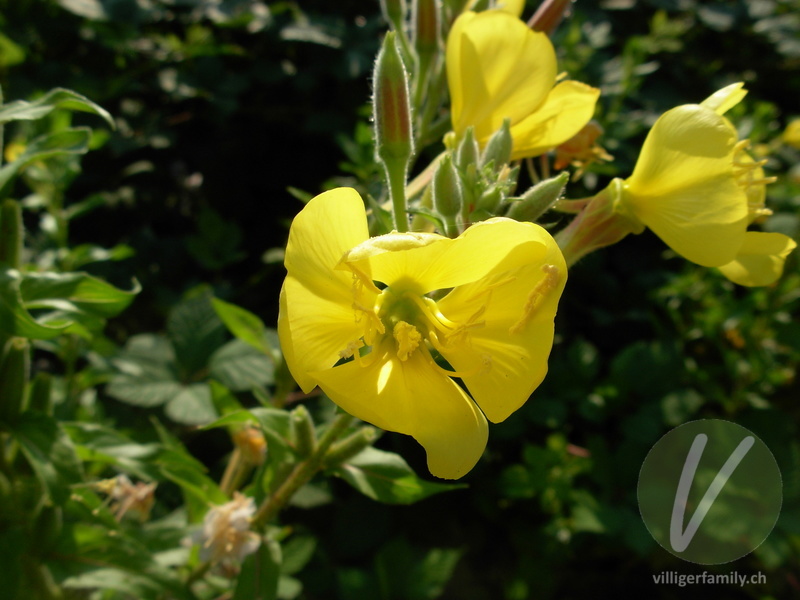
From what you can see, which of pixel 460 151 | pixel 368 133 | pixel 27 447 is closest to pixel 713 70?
pixel 368 133

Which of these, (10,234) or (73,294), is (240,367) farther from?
(10,234)

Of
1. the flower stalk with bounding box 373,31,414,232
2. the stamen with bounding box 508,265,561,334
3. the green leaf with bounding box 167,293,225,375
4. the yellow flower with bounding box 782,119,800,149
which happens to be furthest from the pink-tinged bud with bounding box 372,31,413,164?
the yellow flower with bounding box 782,119,800,149

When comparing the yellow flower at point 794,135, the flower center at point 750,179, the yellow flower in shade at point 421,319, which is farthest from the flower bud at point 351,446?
the yellow flower at point 794,135

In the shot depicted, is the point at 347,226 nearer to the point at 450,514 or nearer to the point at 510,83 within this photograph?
the point at 510,83

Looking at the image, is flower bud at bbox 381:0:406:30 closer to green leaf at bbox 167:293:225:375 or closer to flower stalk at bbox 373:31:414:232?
flower stalk at bbox 373:31:414:232

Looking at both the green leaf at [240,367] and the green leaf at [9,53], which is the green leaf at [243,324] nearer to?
the green leaf at [240,367]

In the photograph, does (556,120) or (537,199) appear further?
(556,120)

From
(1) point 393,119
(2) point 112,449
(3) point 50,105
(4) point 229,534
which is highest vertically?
(3) point 50,105

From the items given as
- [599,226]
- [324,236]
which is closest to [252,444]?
[324,236]
